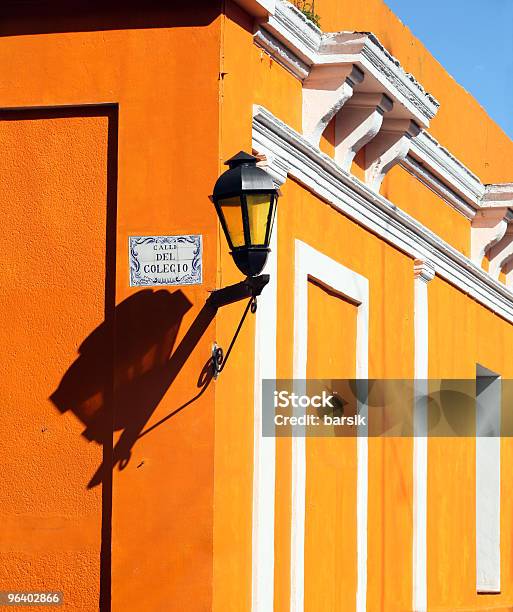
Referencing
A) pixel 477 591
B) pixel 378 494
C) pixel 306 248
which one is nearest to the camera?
pixel 306 248

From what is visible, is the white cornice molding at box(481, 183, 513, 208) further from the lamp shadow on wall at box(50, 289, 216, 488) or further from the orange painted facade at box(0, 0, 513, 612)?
the lamp shadow on wall at box(50, 289, 216, 488)

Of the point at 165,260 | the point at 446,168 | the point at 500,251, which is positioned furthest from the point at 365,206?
the point at 500,251

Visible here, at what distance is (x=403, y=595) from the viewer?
9820 millimetres

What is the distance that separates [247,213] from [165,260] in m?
0.66

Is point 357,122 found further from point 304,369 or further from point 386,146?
point 304,369

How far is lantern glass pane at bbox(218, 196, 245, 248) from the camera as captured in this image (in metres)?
6.77

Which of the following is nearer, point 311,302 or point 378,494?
point 311,302

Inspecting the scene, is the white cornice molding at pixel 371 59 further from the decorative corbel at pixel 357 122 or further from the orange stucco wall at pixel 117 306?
the orange stucco wall at pixel 117 306

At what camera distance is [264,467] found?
7.68 meters

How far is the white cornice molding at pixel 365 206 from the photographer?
7.98 m

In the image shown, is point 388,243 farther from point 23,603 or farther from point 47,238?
point 23,603

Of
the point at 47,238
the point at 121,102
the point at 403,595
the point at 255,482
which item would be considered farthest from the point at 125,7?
the point at 403,595

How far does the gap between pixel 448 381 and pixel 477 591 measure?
1.94 meters

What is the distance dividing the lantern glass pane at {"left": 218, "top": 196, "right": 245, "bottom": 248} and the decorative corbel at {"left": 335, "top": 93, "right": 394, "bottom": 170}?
2.33m
